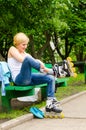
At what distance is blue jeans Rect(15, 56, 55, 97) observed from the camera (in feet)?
25.4

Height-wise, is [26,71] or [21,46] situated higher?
[21,46]

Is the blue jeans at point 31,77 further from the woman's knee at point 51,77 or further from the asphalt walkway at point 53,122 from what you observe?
the asphalt walkway at point 53,122

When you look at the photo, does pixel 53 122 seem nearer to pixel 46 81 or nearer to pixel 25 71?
pixel 46 81

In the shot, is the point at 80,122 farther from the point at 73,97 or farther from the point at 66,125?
the point at 73,97

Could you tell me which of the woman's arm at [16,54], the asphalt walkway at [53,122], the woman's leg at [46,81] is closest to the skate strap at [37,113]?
the asphalt walkway at [53,122]

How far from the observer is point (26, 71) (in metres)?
7.91

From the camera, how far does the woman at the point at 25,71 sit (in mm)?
7784

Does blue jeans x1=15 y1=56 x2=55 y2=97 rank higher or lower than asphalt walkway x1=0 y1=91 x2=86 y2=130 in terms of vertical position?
higher

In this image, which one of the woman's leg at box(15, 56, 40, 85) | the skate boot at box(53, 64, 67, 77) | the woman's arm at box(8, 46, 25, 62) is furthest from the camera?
the skate boot at box(53, 64, 67, 77)

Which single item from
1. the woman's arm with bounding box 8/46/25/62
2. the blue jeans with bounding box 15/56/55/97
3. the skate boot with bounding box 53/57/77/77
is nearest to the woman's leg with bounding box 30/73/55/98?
the blue jeans with bounding box 15/56/55/97

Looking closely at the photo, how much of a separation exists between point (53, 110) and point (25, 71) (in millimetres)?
881

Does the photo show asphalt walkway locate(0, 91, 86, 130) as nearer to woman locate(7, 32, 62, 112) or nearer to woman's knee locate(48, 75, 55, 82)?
woman locate(7, 32, 62, 112)

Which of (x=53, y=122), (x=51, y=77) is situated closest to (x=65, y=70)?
(x=51, y=77)

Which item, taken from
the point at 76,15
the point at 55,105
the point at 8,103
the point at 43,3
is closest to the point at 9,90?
the point at 8,103
